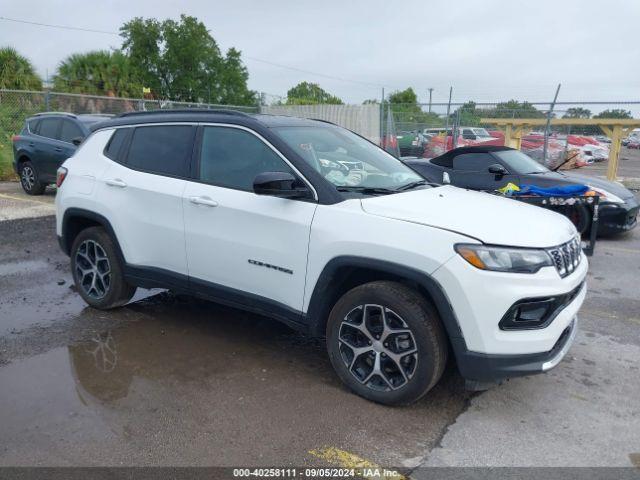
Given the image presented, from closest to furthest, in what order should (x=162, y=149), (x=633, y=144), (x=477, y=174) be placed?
(x=162, y=149), (x=477, y=174), (x=633, y=144)

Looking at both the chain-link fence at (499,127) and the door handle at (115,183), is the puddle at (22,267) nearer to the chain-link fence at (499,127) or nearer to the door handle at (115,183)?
the door handle at (115,183)

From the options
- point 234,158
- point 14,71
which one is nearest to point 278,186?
point 234,158

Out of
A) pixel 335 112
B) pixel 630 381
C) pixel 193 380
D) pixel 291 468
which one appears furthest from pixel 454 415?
pixel 335 112

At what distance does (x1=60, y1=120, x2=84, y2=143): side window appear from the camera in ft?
35.4

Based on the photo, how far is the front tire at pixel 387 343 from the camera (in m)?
3.32

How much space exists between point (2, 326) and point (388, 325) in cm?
339

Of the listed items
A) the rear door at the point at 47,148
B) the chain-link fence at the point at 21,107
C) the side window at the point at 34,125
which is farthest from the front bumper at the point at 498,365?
the chain-link fence at the point at 21,107

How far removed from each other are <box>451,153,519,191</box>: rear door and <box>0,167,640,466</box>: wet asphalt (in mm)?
3687

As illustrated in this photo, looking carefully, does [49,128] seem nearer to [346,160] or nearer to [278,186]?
[346,160]

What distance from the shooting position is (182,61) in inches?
1847

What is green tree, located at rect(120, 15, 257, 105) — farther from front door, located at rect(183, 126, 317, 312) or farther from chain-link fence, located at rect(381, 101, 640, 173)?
front door, located at rect(183, 126, 317, 312)

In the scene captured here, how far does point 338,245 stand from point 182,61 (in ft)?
155

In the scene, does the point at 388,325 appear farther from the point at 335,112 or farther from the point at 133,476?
the point at 335,112

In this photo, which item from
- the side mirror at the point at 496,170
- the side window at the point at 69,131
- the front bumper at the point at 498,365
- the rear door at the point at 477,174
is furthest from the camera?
the side window at the point at 69,131
